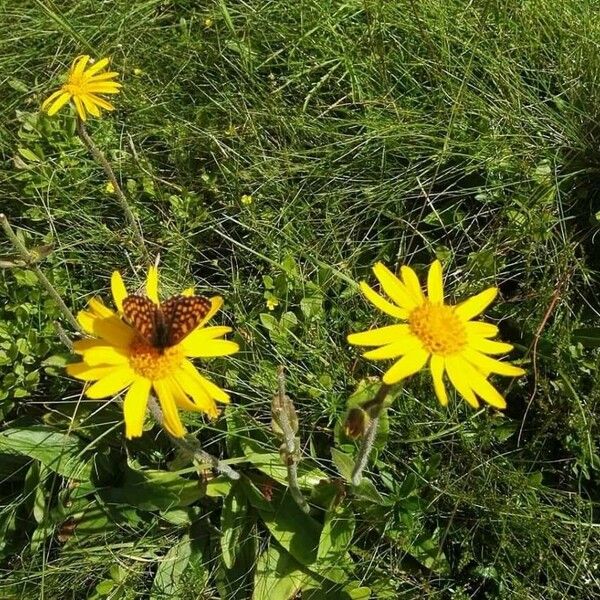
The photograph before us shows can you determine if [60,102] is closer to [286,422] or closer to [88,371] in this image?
[88,371]

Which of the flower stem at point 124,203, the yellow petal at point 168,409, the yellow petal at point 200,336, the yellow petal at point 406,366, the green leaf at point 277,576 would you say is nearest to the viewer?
the yellow petal at point 406,366

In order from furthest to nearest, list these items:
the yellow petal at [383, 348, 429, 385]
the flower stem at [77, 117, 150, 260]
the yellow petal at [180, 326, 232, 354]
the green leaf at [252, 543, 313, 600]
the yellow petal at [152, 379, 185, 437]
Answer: the flower stem at [77, 117, 150, 260] < the green leaf at [252, 543, 313, 600] < the yellow petal at [180, 326, 232, 354] < the yellow petal at [152, 379, 185, 437] < the yellow petal at [383, 348, 429, 385]

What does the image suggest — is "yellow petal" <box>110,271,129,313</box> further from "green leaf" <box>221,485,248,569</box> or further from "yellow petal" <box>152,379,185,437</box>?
"green leaf" <box>221,485,248,569</box>

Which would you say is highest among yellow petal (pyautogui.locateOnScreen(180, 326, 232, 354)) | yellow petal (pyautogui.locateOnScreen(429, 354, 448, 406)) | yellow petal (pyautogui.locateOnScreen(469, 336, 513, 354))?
yellow petal (pyautogui.locateOnScreen(180, 326, 232, 354))

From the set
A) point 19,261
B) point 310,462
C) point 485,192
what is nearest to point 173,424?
point 19,261

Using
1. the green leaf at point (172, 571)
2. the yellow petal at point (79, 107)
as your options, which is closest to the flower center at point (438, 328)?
the green leaf at point (172, 571)

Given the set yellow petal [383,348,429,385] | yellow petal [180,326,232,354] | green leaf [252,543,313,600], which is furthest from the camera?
green leaf [252,543,313,600]

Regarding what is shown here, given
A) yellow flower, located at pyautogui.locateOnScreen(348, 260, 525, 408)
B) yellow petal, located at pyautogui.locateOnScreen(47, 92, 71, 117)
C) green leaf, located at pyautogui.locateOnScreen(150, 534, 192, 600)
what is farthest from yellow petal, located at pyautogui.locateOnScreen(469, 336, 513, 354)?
yellow petal, located at pyautogui.locateOnScreen(47, 92, 71, 117)

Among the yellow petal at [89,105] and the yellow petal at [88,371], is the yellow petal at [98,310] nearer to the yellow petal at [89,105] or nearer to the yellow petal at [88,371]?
the yellow petal at [88,371]

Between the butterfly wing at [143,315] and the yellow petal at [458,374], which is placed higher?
the butterfly wing at [143,315]
